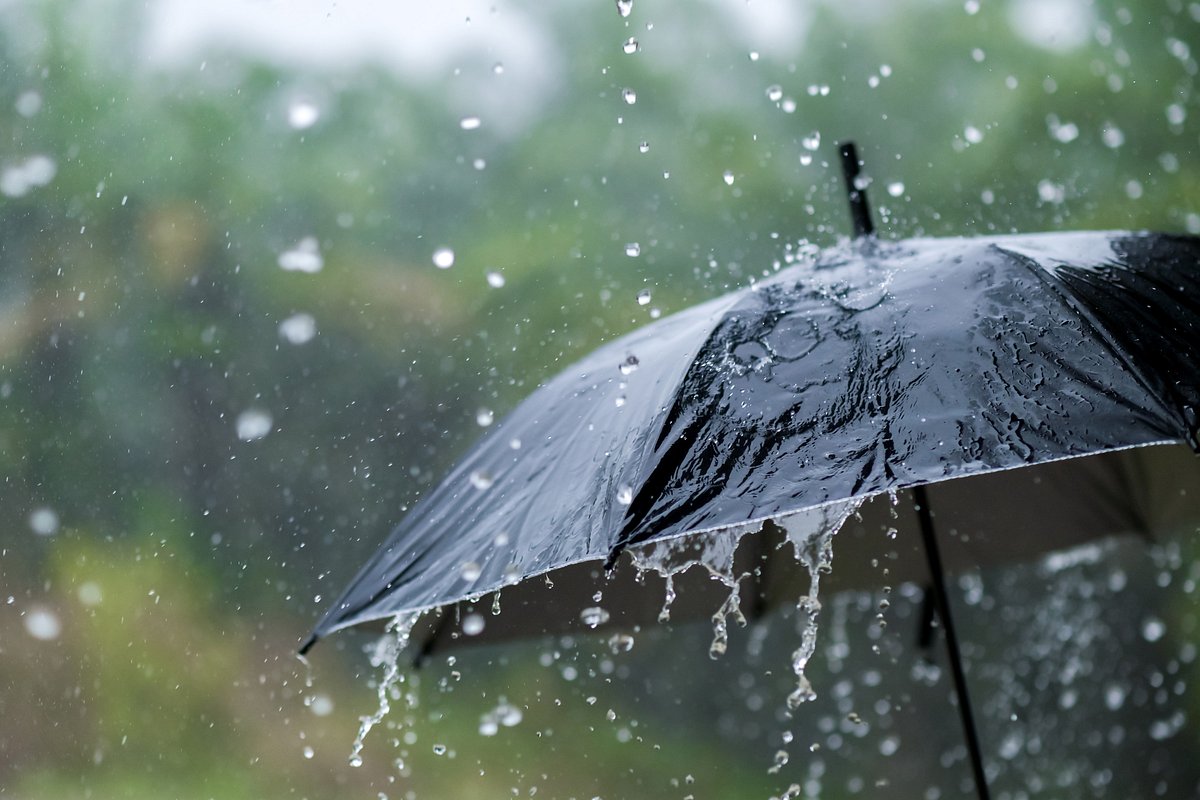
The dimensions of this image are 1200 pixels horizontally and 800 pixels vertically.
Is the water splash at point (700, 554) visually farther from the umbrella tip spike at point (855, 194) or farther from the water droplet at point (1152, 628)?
the water droplet at point (1152, 628)

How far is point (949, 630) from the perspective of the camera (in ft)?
6.44

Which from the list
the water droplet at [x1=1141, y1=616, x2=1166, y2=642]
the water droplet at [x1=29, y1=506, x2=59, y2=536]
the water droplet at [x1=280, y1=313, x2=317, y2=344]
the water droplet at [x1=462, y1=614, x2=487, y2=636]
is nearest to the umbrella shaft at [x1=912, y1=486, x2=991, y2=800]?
the water droplet at [x1=462, y1=614, x2=487, y2=636]

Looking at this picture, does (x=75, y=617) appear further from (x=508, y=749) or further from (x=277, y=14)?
(x=277, y=14)

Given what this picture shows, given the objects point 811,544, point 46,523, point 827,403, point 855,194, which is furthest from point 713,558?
point 46,523

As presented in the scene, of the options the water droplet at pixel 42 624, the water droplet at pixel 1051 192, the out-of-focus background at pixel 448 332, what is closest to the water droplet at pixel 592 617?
the out-of-focus background at pixel 448 332

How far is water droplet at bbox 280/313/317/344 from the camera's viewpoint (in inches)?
227

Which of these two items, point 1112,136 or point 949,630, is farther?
point 1112,136

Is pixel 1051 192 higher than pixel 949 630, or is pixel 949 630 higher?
pixel 1051 192

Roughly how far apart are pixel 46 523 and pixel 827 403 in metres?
5.20

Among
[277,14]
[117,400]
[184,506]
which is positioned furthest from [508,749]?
[277,14]

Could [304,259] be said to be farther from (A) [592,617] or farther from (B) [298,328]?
(A) [592,617]

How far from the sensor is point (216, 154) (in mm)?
5898

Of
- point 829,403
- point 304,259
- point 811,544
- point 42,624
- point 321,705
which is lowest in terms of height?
point 321,705

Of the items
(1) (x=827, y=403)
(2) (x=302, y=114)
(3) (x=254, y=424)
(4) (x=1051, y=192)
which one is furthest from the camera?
(2) (x=302, y=114)
